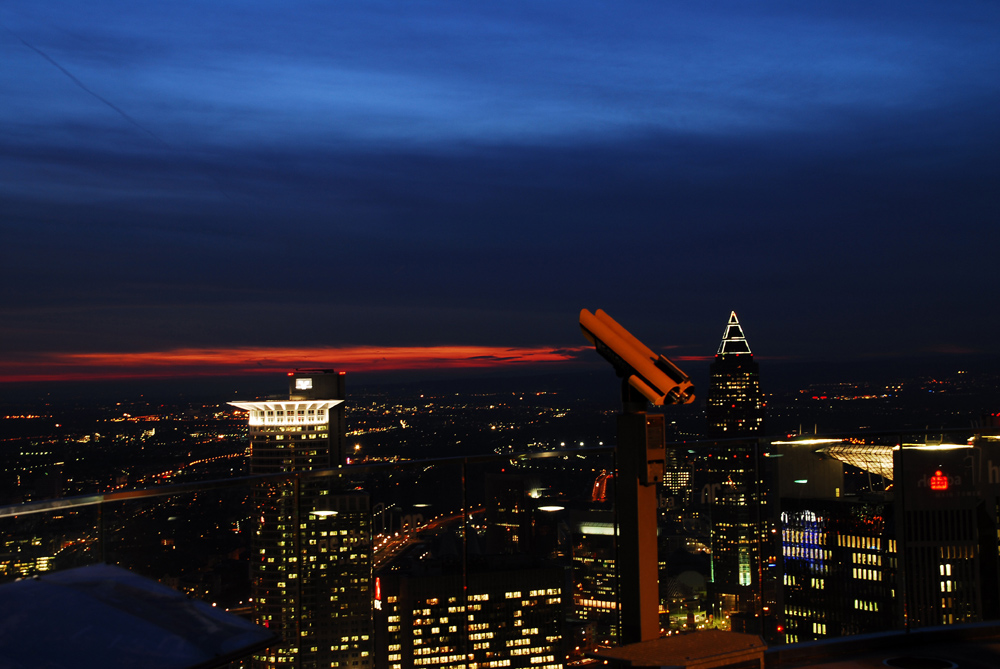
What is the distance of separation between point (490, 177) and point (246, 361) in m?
15.6

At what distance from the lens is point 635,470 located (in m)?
3.56

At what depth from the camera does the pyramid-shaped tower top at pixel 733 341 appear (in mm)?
40094

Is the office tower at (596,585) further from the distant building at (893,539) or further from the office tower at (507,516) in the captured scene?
the distant building at (893,539)

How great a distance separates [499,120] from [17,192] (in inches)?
777

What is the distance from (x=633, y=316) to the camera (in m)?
33.6

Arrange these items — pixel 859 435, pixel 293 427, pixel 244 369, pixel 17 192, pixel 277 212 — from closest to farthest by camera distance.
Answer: pixel 859 435, pixel 293 427, pixel 17 192, pixel 277 212, pixel 244 369

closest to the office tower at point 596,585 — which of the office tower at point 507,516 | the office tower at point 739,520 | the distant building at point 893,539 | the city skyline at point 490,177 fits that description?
the office tower at point 507,516

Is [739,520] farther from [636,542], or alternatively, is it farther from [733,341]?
[733,341]

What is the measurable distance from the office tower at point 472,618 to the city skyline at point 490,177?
28.4ft

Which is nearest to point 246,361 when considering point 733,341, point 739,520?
point 733,341

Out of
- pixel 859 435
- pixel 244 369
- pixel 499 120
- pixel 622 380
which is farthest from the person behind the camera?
pixel 244 369

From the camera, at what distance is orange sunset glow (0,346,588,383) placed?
32438 mm

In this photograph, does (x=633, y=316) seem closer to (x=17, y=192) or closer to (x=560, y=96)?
(x=560, y=96)

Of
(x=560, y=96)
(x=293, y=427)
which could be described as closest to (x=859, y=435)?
(x=293, y=427)
